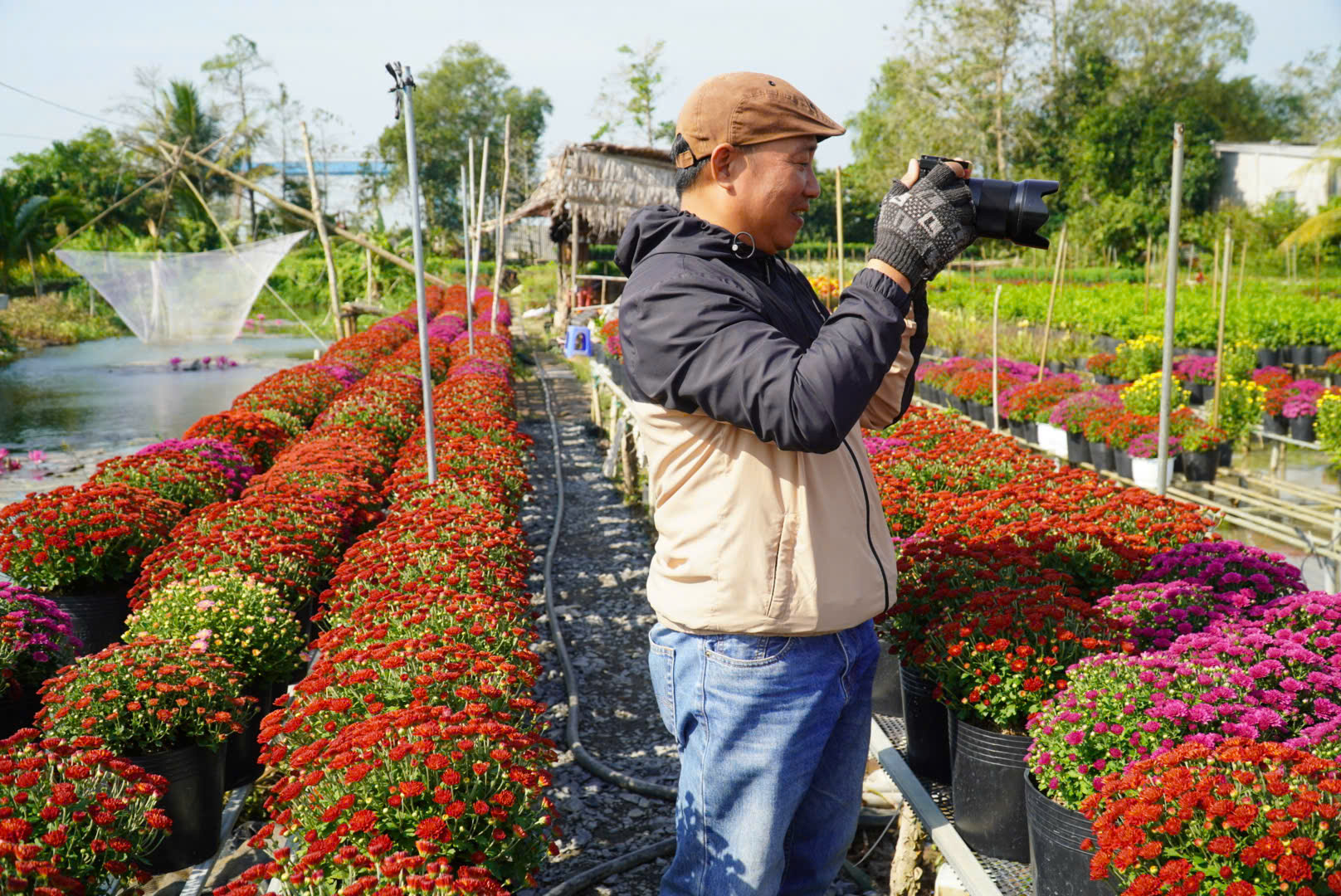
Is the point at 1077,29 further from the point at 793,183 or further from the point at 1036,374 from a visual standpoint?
the point at 793,183

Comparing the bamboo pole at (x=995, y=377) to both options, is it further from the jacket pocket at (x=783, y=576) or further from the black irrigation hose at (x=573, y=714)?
the jacket pocket at (x=783, y=576)

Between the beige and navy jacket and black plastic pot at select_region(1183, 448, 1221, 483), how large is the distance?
5.82 meters

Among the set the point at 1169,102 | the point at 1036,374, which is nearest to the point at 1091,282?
the point at 1169,102

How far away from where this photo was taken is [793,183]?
5.62 ft

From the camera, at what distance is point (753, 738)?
1.68 metres

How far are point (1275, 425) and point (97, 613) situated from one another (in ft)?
28.6

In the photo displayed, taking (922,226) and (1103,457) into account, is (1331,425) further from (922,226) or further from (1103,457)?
(922,226)

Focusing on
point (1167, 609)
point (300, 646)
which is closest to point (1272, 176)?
point (1167, 609)

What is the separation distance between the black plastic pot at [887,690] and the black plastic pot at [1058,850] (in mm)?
1115

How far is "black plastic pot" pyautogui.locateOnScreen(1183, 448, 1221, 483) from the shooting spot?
6.72 meters

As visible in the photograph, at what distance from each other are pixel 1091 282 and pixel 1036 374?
16.5 metres

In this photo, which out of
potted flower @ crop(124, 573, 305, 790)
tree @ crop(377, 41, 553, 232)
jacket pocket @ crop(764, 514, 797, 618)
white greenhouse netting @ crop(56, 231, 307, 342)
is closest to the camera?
jacket pocket @ crop(764, 514, 797, 618)

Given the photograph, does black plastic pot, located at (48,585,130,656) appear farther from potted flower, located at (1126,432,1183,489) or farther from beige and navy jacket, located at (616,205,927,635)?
potted flower, located at (1126,432,1183,489)

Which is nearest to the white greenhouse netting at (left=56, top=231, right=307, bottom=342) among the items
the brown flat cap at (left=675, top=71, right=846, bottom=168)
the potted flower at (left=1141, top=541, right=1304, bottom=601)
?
the potted flower at (left=1141, top=541, right=1304, bottom=601)
